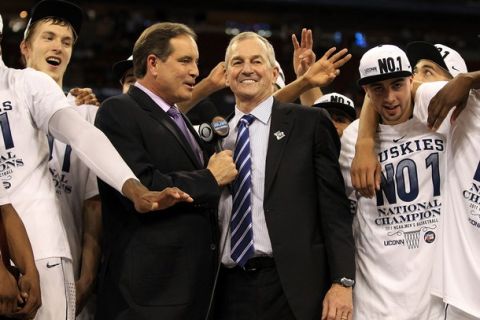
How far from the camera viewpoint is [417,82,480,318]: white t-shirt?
3.39 metres

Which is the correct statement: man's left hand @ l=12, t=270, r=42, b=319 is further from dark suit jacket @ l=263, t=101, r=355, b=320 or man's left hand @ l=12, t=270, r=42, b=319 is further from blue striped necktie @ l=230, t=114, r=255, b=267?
dark suit jacket @ l=263, t=101, r=355, b=320

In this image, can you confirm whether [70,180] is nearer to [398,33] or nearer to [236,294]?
[236,294]

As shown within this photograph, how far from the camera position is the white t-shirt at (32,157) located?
10.7ft

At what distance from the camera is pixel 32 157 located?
331cm

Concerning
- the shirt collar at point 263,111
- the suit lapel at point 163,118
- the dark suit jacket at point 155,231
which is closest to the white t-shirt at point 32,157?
the dark suit jacket at point 155,231

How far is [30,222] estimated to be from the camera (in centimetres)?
325

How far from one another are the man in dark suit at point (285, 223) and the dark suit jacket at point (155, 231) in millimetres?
170

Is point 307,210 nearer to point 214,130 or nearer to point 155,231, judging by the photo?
point 214,130

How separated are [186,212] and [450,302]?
3.72 feet

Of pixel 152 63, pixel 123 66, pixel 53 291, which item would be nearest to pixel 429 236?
pixel 152 63

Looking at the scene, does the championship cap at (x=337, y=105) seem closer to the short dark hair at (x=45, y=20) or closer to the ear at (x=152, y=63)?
the ear at (x=152, y=63)

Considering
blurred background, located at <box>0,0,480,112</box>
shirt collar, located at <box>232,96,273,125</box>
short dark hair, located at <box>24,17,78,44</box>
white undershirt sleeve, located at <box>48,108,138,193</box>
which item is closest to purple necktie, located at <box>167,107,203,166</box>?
shirt collar, located at <box>232,96,273,125</box>

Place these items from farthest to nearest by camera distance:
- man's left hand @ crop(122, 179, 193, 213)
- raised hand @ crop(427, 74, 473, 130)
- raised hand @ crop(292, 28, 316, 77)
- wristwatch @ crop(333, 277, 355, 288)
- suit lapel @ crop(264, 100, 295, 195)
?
raised hand @ crop(292, 28, 316, 77)
suit lapel @ crop(264, 100, 295, 195)
wristwatch @ crop(333, 277, 355, 288)
raised hand @ crop(427, 74, 473, 130)
man's left hand @ crop(122, 179, 193, 213)

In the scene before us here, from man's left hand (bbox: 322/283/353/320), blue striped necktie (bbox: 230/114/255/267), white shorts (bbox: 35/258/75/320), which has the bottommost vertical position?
man's left hand (bbox: 322/283/353/320)
